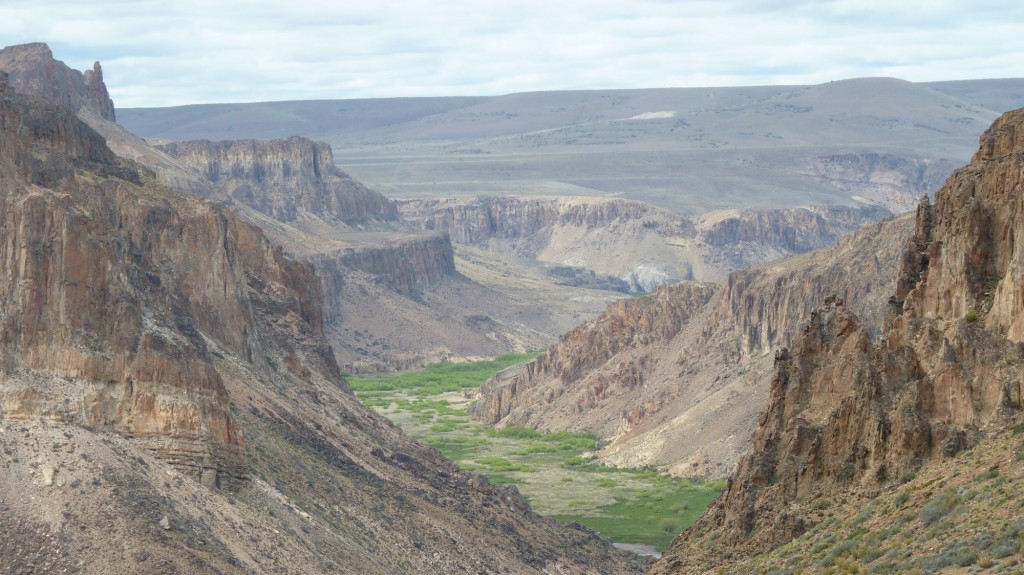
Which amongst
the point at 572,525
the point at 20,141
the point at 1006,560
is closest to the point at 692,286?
the point at 572,525

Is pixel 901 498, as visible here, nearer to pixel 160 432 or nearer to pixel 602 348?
pixel 160 432

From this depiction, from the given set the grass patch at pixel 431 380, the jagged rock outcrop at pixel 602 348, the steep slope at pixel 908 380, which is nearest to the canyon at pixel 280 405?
the steep slope at pixel 908 380

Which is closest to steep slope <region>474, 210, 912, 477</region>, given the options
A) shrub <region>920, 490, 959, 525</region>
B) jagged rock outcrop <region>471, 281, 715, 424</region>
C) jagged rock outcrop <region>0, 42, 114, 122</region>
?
jagged rock outcrop <region>471, 281, 715, 424</region>

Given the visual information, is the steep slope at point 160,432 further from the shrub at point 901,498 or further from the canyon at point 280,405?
the shrub at point 901,498

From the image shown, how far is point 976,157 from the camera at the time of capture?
1836 inches

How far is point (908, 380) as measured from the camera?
42.6 meters

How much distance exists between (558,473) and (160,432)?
59.8 m

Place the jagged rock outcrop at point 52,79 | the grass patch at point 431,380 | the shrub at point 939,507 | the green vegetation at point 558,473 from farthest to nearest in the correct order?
the grass patch at point 431,380 < the jagged rock outcrop at point 52,79 < the green vegetation at point 558,473 < the shrub at point 939,507

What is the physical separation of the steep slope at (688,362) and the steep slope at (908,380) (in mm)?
52093

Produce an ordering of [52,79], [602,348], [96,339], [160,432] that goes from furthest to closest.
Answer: [52,79] < [602,348] < [160,432] < [96,339]

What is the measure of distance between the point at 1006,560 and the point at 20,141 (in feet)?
150

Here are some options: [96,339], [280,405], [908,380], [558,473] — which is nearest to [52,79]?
[558,473]

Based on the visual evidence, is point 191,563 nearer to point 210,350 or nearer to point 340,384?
point 210,350

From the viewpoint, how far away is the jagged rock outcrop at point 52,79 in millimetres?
168625
